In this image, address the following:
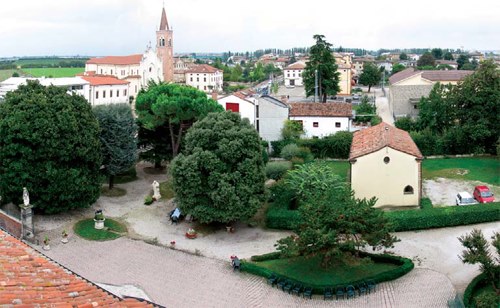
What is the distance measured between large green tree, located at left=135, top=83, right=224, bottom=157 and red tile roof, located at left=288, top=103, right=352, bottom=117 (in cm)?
1029

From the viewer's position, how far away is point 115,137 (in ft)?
125

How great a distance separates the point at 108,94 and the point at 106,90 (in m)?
0.67

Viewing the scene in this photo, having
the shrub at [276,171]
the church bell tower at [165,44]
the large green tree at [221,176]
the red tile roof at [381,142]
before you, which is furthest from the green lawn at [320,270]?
the church bell tower at [165,44]

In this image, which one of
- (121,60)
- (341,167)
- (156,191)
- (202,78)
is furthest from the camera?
(202,78)

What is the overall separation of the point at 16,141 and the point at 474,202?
28.1 meters

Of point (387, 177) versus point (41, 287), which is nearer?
point (41, 287)

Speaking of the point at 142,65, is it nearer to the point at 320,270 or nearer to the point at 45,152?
the point at 45,152

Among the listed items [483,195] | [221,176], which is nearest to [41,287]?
[221,176]

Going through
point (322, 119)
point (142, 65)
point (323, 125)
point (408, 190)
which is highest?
Answer: point (142, 65)

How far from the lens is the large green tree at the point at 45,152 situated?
32.0 m

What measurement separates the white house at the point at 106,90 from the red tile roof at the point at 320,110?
93.1ft

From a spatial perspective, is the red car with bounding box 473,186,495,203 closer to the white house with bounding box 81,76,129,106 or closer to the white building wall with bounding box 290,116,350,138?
the white building wall with bounding box 290,116,350,138

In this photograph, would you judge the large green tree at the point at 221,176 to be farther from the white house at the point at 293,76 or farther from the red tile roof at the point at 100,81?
the white house at the point at 293,76

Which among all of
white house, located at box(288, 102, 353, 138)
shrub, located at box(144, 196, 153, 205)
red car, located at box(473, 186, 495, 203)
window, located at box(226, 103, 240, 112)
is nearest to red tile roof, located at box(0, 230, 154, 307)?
shrub, located at box(144, 196, 153, 205)
